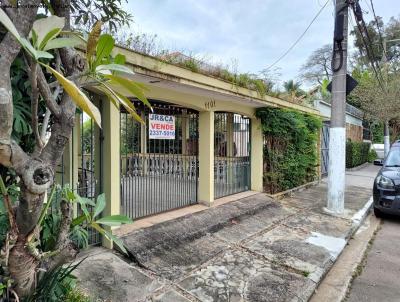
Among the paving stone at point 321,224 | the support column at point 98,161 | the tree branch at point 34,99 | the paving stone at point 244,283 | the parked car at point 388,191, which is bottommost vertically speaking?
the paving stone at point 244,283

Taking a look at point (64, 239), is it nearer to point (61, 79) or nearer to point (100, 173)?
point (61, 79)

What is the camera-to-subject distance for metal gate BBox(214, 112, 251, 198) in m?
7.63

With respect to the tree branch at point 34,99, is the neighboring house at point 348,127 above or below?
above

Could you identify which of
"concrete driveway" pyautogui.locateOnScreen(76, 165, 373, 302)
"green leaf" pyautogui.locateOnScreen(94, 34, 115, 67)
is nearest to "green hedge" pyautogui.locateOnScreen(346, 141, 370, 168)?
"concrete driveway" pyautogui.locateOnScreen(76, 165, 373, 302)

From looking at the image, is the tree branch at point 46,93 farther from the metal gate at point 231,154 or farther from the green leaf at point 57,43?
the metal gate at point 231,154

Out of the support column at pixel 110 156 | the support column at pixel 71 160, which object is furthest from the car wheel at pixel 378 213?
the support column at pixel 71 160

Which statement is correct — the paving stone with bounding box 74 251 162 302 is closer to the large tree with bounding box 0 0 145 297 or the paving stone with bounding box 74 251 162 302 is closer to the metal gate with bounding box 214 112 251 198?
the large tree with bounding box 0 0 145 297

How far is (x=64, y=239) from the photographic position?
1.95 m

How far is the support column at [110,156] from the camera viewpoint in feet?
14.6

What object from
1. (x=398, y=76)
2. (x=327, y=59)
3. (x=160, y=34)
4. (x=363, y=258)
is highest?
(x=327, y=59)

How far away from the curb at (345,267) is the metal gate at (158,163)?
3.20m

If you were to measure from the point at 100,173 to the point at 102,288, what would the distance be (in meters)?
1.77

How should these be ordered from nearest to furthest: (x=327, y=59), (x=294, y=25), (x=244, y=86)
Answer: (x=244, y=86), (x=294, y=25), (x=327, y=59)

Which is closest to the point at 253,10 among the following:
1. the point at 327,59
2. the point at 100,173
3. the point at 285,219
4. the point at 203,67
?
the point at 203,67
